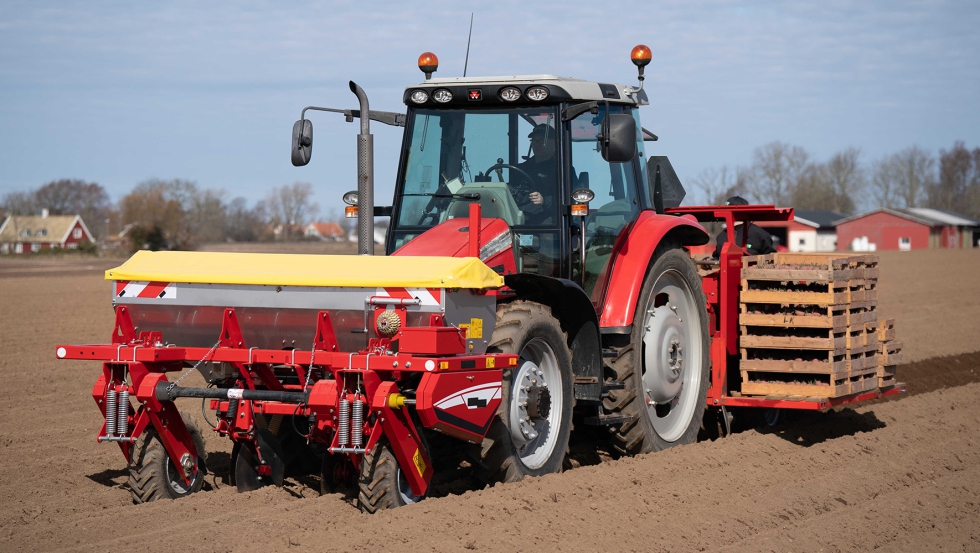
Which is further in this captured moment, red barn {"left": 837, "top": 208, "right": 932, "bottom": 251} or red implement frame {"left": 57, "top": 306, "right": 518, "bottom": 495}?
red barn {"left": 837, "top": 208, "right": 932, "bottom": 251}

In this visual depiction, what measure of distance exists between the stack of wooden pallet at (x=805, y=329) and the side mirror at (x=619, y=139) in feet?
7.93

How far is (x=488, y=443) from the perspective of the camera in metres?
5.52

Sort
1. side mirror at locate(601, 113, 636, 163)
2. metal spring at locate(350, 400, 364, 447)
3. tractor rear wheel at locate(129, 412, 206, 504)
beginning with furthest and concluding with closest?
1. side mirror at locate(601, 113, 636, 163)
2. tractor rear wheel at locate(129, 412, 206, 504)
3. metal spring at locate(350, 400, 364, 447)

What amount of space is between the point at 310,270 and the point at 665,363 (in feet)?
9.75

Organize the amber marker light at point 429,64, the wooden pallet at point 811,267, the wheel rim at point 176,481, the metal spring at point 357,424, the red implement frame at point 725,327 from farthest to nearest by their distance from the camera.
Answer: the red implement frame at point 725,327, the wooden pallet at point 811,267, the amber marker light at point 429,64, the wheel rim at point 176,481, the metal spring at point 357,424

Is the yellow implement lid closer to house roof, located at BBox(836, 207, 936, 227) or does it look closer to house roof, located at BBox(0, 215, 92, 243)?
house roof, located at BBox(836, 207, 936, 227)

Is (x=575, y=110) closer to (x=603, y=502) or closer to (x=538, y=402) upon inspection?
(x=538, y=402)

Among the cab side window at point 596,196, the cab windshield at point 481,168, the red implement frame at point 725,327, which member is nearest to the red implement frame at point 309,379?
the cab windshield at point 481,168

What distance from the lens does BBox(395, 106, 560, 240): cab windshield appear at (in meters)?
6.46

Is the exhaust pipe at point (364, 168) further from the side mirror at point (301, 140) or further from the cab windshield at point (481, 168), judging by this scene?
the cab windshield at point (481, 168)

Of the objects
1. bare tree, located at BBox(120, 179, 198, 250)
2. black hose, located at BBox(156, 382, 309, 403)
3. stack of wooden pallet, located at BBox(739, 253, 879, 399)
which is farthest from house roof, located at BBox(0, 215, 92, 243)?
black hose, located at BBox(156, 382, 309, 403)

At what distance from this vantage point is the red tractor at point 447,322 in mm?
5148

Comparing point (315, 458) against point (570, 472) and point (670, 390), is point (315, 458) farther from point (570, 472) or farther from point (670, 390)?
point (670, 390)

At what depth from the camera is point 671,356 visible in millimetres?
7531
